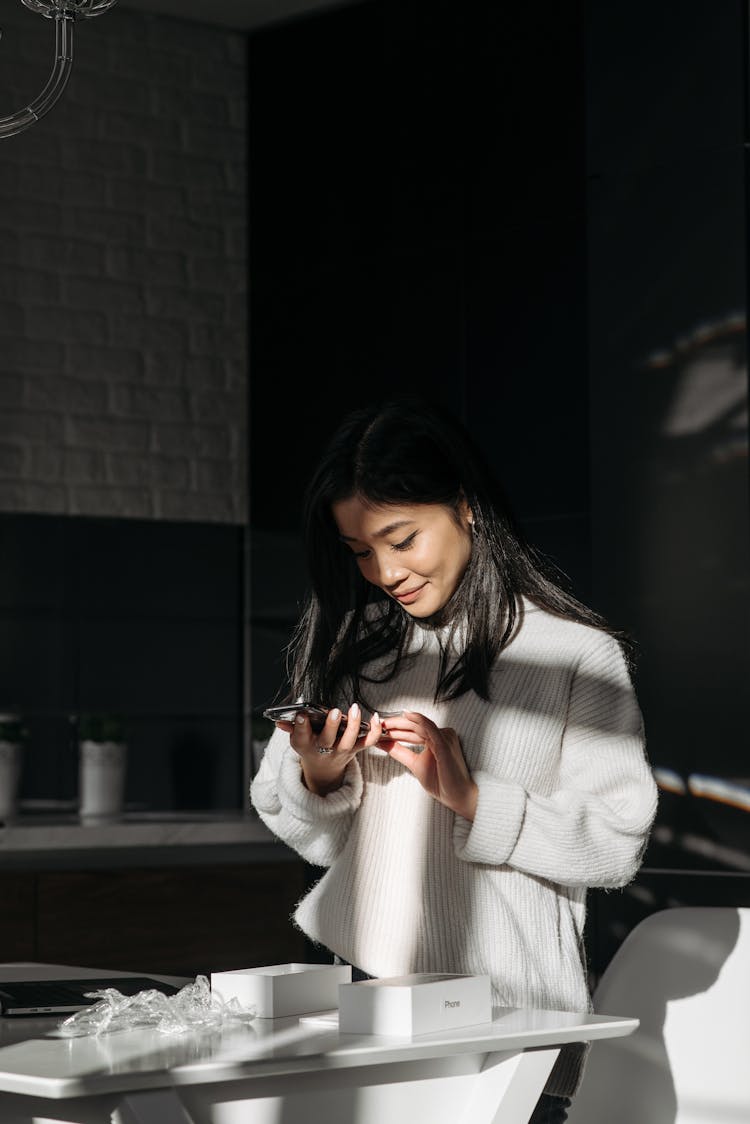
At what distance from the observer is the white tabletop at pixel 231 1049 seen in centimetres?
137

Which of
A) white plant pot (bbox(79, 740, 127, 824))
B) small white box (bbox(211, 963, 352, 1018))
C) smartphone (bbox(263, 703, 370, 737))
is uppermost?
smartphone (bbox(263, 703, 370, 737))

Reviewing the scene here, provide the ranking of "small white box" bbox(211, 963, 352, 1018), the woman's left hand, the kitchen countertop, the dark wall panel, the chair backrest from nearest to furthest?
"small white box" bbox(211, 963, 352, 1018) → the woman's left hand → the chair backrest → the dark wall panel → the kitchen countertop

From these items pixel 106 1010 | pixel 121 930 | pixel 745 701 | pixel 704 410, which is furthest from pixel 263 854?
pixel 106 1010

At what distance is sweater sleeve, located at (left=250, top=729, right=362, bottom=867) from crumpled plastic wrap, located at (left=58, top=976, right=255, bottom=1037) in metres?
0.34

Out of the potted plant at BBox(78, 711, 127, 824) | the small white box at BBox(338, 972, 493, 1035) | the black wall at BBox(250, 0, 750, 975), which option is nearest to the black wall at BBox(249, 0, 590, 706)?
the black wall at BBox(250, 0, 750, 975)

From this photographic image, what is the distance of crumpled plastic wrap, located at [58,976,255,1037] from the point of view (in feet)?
5.24

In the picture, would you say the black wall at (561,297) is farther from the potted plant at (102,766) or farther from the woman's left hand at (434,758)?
the woman's left hand at (434,758)

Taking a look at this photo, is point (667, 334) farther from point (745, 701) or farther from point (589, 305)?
point (745, 701)

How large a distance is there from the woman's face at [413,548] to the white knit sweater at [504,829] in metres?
0.08

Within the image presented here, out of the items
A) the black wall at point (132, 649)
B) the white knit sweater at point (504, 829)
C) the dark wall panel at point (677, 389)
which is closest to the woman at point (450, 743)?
the white knit sweater at point (504, 829)

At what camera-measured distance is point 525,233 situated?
409 cm

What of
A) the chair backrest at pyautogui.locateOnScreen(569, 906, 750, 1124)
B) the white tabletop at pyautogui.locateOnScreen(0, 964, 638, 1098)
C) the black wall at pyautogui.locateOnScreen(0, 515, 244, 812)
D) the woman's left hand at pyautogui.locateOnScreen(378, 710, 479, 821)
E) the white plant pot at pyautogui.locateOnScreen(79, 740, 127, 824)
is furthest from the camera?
the black wall at pyautogui.locateOnScreen(0, 515, 244, 812)

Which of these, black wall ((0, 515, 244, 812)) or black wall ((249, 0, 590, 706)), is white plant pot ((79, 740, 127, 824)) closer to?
black wall ((0, 515, 244, 812))

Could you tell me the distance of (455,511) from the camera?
2047 mm
